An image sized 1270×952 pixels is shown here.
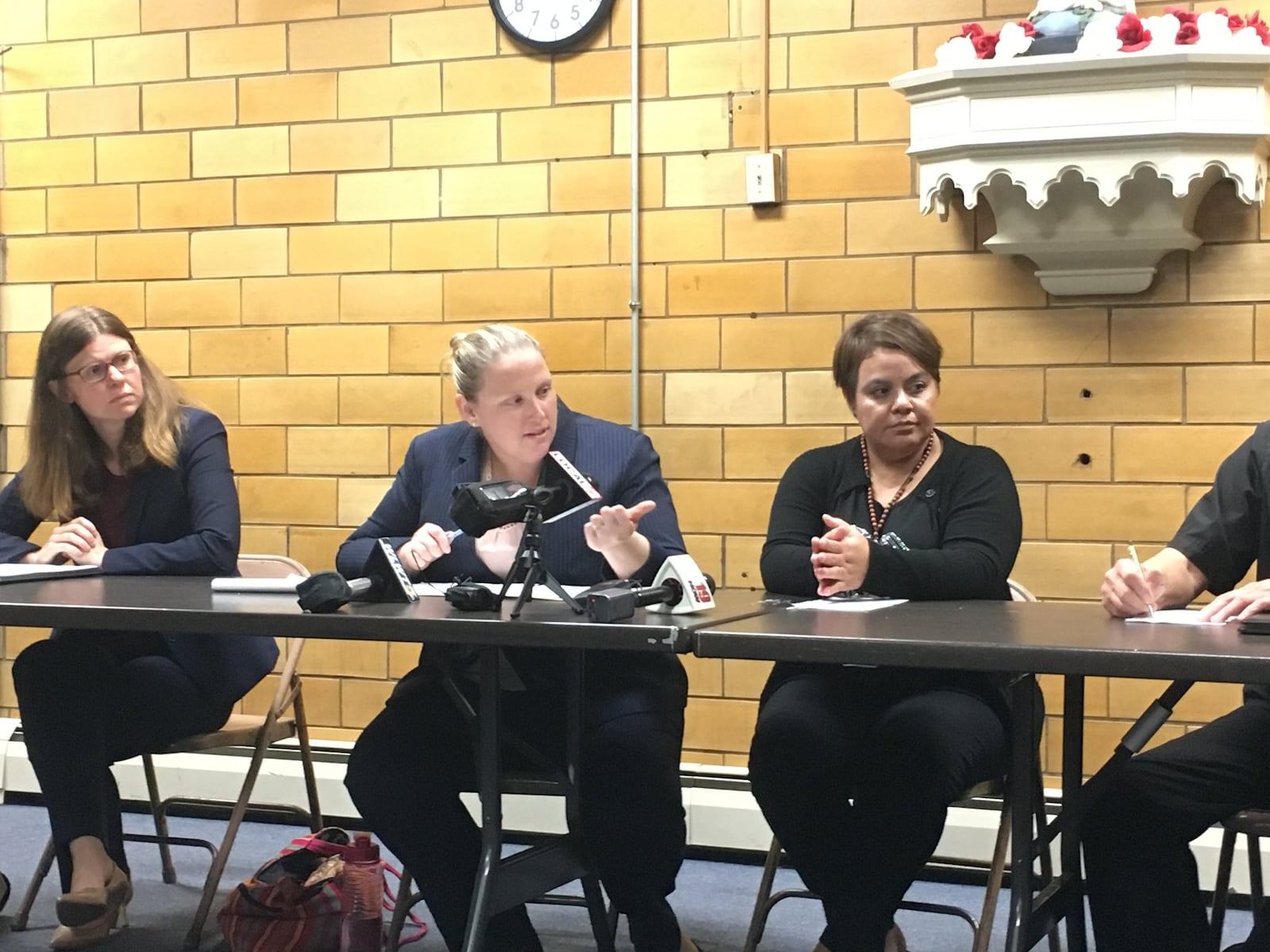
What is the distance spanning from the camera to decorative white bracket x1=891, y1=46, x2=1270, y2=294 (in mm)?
3170

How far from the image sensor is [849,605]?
2570 mm

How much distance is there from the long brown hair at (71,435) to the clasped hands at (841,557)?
1441 mm

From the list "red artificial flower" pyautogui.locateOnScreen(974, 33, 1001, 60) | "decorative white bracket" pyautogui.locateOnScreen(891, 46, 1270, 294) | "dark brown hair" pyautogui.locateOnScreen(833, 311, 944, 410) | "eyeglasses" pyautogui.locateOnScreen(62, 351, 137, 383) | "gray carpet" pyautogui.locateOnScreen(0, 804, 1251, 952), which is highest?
"red artificial flower" pyautogui.locateOnScreen(974, 33, 1001, 60)

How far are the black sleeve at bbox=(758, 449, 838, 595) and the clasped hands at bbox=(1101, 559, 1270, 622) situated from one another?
650 mm

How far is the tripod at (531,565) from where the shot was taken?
7.70 feet

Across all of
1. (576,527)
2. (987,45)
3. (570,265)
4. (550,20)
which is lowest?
(576,527)

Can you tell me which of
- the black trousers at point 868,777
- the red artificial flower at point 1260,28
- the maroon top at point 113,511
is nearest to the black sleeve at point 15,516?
the maroon top at point 113,511

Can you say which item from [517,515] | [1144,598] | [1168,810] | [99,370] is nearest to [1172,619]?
[1144,598]

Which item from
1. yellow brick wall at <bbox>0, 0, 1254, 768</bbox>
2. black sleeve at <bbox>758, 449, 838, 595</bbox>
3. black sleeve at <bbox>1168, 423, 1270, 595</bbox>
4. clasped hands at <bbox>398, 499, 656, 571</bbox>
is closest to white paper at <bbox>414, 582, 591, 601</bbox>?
clasped hands at <bbox>398, 499, 656, 571</bbox>

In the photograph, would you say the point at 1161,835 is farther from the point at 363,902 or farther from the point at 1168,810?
the point at 363,902

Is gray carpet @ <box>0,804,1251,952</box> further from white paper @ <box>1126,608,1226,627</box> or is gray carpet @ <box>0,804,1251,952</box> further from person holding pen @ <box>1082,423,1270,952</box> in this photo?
white paper @ <box>1126,608,1226,627</box>

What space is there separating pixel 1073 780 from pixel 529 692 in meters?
0.92

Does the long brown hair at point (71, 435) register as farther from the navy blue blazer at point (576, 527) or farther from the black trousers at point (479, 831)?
the black trousers at point (479, 831)

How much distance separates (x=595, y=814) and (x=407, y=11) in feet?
7.75
